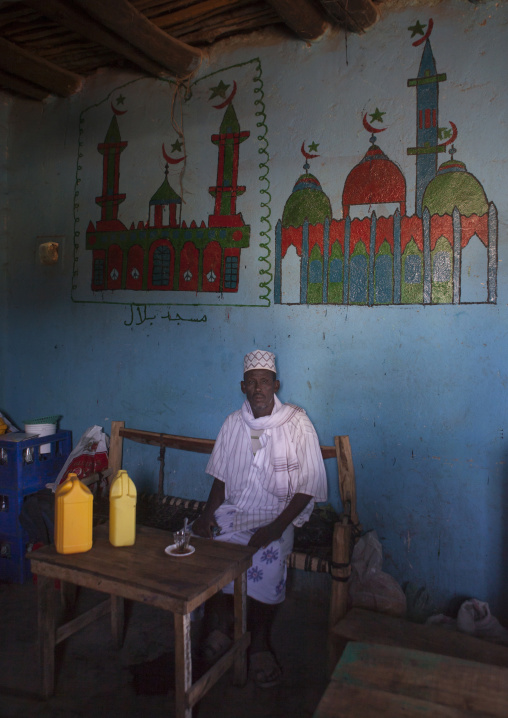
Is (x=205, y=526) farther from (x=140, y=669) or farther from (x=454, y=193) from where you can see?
(x=454, y=193)

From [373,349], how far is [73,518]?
179 cm

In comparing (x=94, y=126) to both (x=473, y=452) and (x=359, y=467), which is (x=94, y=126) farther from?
(x=473, y=452)

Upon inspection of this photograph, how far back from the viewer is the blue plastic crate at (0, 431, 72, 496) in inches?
133

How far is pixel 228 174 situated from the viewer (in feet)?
10.9

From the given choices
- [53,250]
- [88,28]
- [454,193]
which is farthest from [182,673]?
[88,28]

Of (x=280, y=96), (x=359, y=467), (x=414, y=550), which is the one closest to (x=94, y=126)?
(x=280, y=96)

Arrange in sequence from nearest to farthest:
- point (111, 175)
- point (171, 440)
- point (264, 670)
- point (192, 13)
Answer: point (264, 670) < point (192, 13) < point (171, 440) < point (111, 175)

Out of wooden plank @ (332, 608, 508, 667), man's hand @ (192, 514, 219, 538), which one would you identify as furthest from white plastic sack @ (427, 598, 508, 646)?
man's hand @ (192, 514, 219, 538)

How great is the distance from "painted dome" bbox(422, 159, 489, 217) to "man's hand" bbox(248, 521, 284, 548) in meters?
1.85

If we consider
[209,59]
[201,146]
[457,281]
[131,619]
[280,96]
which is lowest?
[131,619]

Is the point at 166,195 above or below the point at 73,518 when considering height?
above

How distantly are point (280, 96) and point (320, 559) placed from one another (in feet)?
8.77

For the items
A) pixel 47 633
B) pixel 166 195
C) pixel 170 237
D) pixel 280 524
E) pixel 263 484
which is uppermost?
pixel 166 195

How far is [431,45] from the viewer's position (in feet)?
9.16
